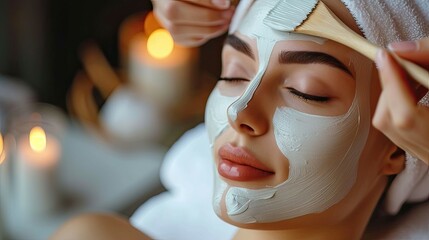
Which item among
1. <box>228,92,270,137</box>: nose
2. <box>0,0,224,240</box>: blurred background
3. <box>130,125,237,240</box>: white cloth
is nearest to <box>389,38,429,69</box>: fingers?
<box>228,92,270,137</box>: nose

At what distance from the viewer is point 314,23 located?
22.6 inches

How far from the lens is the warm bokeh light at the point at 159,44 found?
50.4 inches

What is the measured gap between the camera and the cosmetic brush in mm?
534

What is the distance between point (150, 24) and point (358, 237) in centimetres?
76

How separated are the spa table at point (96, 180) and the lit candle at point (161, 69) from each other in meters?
0.10

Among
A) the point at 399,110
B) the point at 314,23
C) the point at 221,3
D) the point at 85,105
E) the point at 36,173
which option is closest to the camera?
the point at 399,110

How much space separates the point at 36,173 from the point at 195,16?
0.53 metres

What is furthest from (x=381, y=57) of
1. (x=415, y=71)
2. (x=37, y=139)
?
(x=37, y=139)

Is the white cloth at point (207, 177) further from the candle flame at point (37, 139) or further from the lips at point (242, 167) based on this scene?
the candle flame at point (37, 139)

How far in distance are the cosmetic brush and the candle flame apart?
1.97ft

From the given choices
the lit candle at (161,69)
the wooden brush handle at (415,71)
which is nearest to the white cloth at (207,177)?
the wooden brush handle at (415,71)

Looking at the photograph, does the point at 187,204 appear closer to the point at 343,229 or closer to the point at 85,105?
the point at 343,229

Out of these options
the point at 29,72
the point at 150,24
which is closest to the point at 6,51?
the point at 29,72

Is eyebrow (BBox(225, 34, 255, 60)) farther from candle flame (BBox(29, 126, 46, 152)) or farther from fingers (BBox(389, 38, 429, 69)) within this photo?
candle flame (BBox(29, 126, 46, 152))
